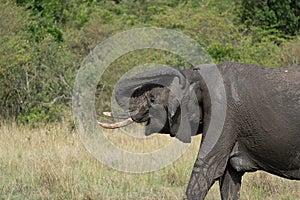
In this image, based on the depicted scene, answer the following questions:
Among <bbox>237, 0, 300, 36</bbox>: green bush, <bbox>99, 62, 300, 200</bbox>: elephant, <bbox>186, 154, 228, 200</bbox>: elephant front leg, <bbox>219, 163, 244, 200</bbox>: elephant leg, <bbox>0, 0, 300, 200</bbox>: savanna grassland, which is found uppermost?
<bbox>99, 62, 300, 200</bbox>: elephant

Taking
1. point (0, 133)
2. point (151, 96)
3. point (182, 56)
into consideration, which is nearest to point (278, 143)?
point (151, 96)

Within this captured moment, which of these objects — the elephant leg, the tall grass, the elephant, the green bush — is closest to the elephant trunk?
the elephant

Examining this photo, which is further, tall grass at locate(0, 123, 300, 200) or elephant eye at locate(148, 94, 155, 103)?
tall grass at locate(0, 123, 300, 200)

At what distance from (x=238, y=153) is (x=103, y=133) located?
18.1 ft

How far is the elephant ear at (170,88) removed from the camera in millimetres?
5238

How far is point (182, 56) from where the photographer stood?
1492 centimetres

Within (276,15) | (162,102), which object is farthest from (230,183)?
(276,15)

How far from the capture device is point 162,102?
537cm

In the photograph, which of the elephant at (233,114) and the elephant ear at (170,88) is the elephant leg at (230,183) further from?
the elephant ear at (170,88)

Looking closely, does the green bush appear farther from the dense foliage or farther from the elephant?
the elephant

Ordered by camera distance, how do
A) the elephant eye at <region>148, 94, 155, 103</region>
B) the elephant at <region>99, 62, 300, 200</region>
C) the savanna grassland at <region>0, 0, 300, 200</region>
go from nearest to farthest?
the elephant at <region>99, 62, 300, 200</region> → the elephant eye at <region>148, 94, 155, 103</region> → the savanna grassland at <region>0, 0, 300, 200</region>

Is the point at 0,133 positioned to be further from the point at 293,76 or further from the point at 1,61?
the point at 293,76

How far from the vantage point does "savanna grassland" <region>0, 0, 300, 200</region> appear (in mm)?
7195

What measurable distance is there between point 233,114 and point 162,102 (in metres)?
0.68
